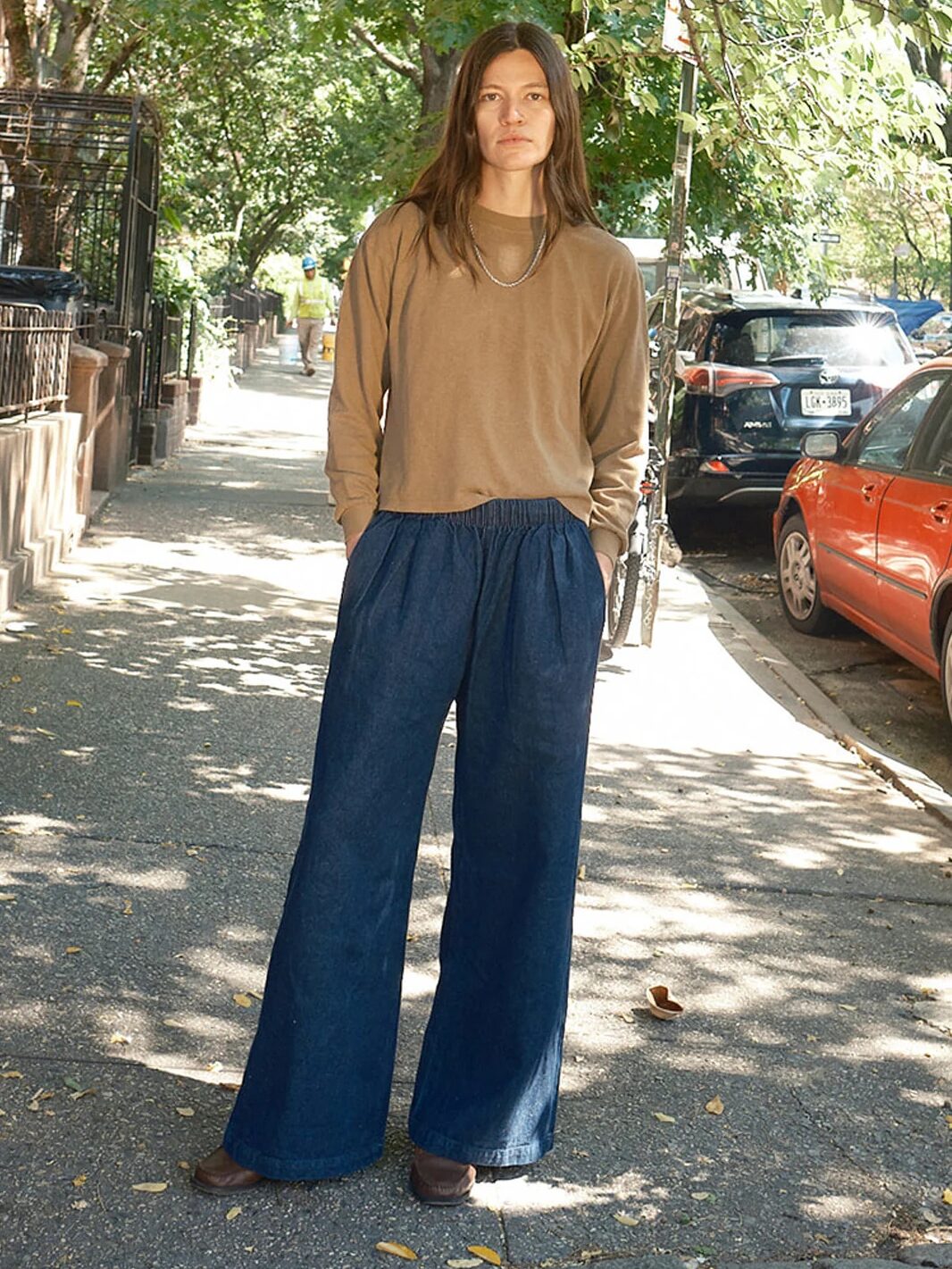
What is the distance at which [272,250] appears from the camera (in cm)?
5722

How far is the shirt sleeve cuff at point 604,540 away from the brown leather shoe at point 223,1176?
135 cm

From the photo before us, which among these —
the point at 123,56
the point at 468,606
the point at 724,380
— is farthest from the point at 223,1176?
the point at 123,56

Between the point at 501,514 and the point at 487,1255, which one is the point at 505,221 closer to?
the point at 501,514

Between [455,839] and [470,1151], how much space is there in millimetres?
597

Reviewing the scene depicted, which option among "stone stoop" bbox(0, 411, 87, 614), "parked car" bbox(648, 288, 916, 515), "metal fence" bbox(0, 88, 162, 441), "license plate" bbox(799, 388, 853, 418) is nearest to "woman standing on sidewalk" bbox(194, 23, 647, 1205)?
"stone stoop" bbox(0, 411, 87, 614)

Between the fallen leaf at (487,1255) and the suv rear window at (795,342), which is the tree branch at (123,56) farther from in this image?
the fallen leaf at (487,1255)

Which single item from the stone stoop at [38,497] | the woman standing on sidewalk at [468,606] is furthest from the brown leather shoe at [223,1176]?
the stone stoop at [38,497]

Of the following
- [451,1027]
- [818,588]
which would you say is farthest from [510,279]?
[818,588]

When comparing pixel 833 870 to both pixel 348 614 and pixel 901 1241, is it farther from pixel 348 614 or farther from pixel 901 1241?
pixel 348 614

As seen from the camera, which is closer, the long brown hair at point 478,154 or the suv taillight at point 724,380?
the long brown hair at point 478,154

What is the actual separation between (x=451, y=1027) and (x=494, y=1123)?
0.20 m

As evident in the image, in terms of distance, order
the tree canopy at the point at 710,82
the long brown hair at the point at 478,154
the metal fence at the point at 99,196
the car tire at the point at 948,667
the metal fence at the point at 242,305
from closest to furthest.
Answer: the long brown hair at the point at 478,154 → the tree canopy at the point at 710,82 → the car tire at the point at 948,667 → the metal fence at the point at 99,196 → the metal fence at the point at 242,305

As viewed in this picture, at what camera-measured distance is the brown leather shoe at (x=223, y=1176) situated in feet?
10.6

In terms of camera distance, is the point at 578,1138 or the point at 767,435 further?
the point at 767,435
